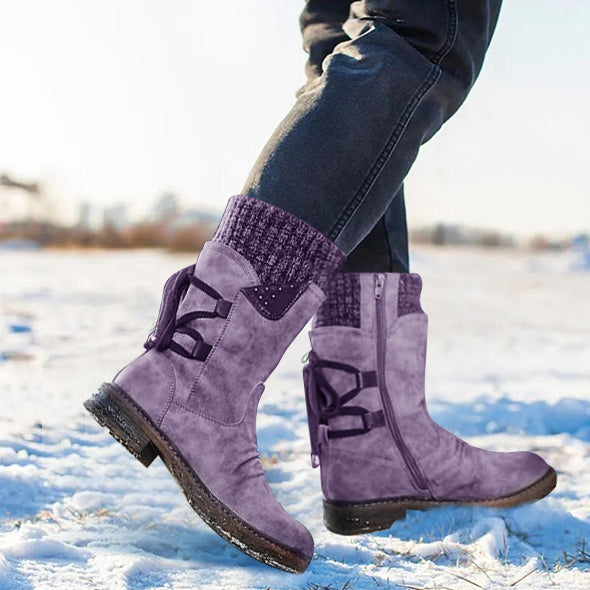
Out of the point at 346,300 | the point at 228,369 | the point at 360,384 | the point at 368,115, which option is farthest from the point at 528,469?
the point at 368,115

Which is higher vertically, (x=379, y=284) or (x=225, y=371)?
(x=379, y=284)

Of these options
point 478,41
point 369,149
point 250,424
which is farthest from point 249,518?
point 478,41

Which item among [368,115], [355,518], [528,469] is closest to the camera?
[368,115]

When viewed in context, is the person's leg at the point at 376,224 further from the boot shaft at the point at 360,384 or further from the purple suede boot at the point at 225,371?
the purple suede boot at the point at 225,371

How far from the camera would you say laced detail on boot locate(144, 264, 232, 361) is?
117cm

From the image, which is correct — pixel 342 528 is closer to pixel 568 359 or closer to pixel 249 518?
pixel 249 518

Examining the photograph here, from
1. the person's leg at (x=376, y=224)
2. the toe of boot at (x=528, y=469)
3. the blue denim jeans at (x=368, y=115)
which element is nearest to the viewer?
the blue denim jeans at (x=368, y=115)

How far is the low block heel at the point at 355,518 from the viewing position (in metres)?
1.44


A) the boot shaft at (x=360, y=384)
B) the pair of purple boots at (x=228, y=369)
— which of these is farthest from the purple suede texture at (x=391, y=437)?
the pair of purple boots at (x=228, y=369)

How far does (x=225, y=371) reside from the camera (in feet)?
3.87

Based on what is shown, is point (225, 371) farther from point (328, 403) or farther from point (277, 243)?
point (328, 403)

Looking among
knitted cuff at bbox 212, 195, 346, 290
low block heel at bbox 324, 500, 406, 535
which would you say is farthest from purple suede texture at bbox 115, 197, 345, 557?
low block heel at bbox 324, 500, 406, 535

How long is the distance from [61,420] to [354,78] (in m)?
1.41

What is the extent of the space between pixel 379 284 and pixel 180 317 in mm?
448
